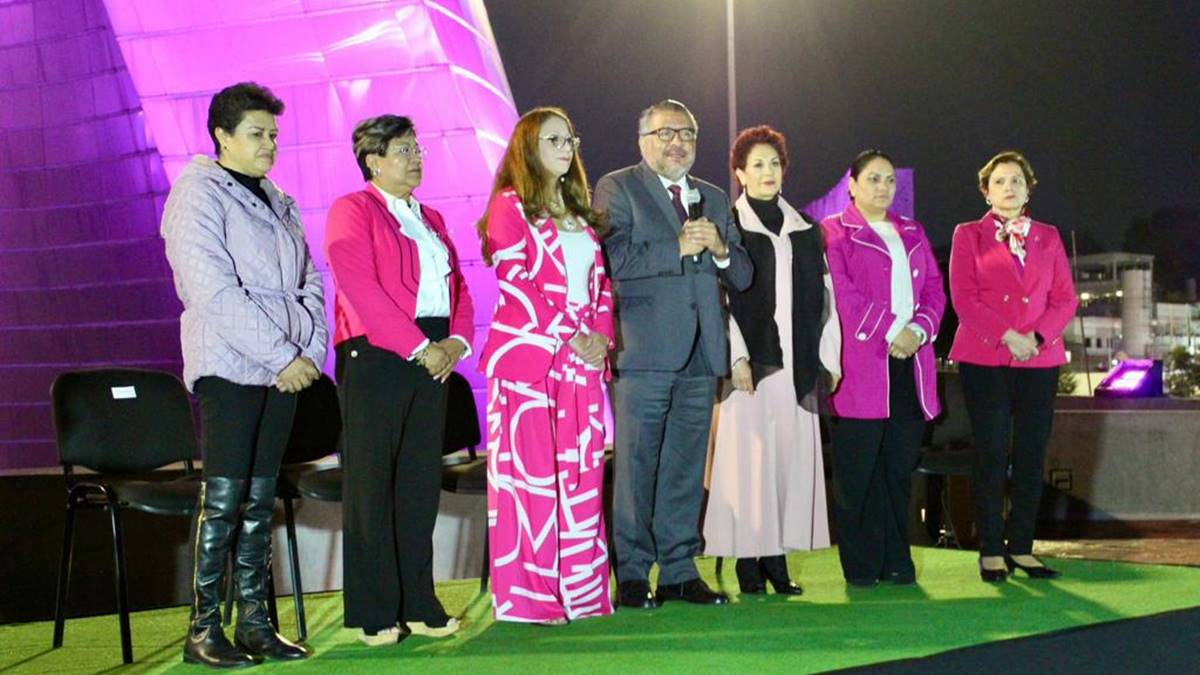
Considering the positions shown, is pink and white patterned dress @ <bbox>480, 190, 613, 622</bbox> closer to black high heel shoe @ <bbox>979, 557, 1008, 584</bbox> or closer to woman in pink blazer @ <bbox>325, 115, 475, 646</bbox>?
woman in pink blazer @ <bbox>325, 115, 475, 646</bbox>

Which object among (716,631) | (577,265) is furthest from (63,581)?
(716,631)

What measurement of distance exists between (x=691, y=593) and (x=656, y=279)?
1.09m

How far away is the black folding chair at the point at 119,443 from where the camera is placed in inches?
170

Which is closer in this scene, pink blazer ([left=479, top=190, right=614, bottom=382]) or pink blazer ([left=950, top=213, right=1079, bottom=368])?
pink blazer ([left=479, top=190, right=614, bottom=382])

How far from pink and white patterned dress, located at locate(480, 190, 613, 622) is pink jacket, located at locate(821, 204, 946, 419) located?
48.6 inches

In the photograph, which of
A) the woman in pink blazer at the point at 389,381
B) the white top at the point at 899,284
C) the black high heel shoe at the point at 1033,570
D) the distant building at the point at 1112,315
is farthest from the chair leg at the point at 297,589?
the distant building at the point at 1112,315

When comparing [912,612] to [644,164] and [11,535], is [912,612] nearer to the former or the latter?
[644,164]

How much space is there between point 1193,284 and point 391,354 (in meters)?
45.6

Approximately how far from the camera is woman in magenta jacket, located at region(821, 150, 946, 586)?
5.16 meters

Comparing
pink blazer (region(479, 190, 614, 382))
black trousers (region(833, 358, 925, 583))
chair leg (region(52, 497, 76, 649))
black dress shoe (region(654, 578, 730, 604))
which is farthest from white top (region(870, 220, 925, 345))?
chair leg (region(52, 497, 76, 649))

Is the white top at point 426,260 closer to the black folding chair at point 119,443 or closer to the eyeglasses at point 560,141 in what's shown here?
the eyeglasses at point 560,141

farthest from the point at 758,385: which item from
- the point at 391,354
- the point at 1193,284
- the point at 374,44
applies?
the point at 1193,284

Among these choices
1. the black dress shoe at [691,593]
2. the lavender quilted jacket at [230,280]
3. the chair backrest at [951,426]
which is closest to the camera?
the lavender quilted jacket at [230,280]

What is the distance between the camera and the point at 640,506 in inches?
186
